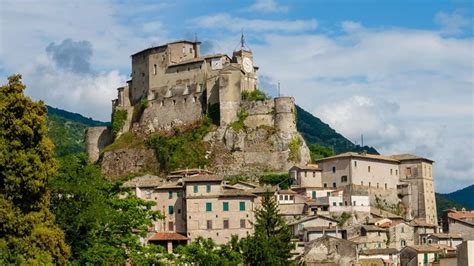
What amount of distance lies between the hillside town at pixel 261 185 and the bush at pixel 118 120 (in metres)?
0.36

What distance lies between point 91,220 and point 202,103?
60.4 metres

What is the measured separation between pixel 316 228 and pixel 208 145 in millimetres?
27838

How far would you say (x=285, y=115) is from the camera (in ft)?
336

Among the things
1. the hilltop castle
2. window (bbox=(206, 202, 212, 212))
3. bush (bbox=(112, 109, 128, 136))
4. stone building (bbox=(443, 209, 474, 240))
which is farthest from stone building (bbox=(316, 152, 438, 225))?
bush (bbox=(112, 109, 128, 136))

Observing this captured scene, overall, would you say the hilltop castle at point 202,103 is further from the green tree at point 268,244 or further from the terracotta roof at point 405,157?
A: the green tree at point 268,244

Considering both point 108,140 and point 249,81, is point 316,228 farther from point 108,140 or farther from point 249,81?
point 108,140

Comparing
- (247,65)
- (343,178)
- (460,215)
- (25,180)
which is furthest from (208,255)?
(247,65)

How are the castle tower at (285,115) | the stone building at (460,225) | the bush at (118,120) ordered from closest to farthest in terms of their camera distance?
the stone building at (460,225) < the castle tower at (285,115) < the bush at (118,120)

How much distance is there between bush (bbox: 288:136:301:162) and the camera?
101000 millimetres

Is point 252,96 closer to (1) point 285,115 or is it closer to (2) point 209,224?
(1) point 285,115

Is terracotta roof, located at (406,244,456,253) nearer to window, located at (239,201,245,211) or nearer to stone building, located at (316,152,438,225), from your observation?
window, located at (239,201,245,211)

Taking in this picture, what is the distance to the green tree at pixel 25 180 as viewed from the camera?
40.0 m

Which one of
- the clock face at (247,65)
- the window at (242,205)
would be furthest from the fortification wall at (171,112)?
the window at (242,205)

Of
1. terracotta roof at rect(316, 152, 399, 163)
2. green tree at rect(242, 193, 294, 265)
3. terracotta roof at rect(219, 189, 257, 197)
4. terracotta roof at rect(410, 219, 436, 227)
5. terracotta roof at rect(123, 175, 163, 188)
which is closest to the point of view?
green tree at rect(242, 193, 294, 265)
